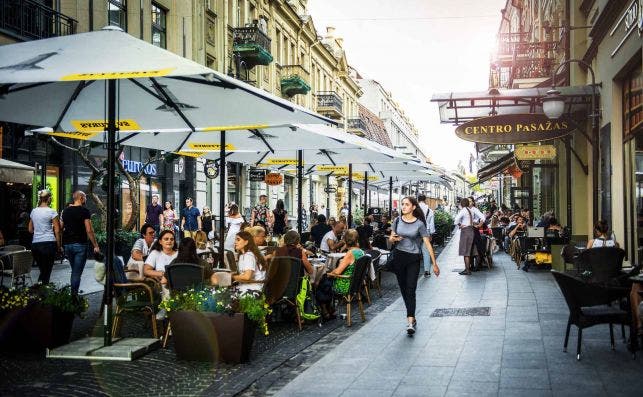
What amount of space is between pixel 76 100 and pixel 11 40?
9354 millimetres

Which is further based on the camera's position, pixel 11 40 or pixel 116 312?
pixel 11 40

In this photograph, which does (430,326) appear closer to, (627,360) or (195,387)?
(627,360)

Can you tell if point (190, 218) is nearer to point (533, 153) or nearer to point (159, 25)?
point (159, 25)

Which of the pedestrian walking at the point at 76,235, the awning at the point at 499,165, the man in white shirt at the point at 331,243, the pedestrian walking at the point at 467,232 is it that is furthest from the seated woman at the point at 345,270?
the awning at the point at 499,165

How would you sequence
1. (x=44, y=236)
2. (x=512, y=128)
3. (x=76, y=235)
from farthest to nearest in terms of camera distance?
(x=512, y=128) < (x=44, y=236) < (x=76, y=235)

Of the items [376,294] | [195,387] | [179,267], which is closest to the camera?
[195,387]

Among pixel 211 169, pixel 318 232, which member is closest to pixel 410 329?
pixel 318 232

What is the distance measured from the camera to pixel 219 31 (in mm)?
30625

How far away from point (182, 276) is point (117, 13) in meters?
16.7

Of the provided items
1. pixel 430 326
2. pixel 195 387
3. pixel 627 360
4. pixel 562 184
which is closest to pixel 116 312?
pixel 195 387

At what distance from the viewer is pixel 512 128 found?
15086 millimetres

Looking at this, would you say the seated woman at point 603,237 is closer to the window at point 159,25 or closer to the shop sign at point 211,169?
the shop sign at point 211,169

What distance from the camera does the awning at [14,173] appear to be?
45.5 ft

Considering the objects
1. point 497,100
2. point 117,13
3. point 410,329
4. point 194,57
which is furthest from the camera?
point 194,57
